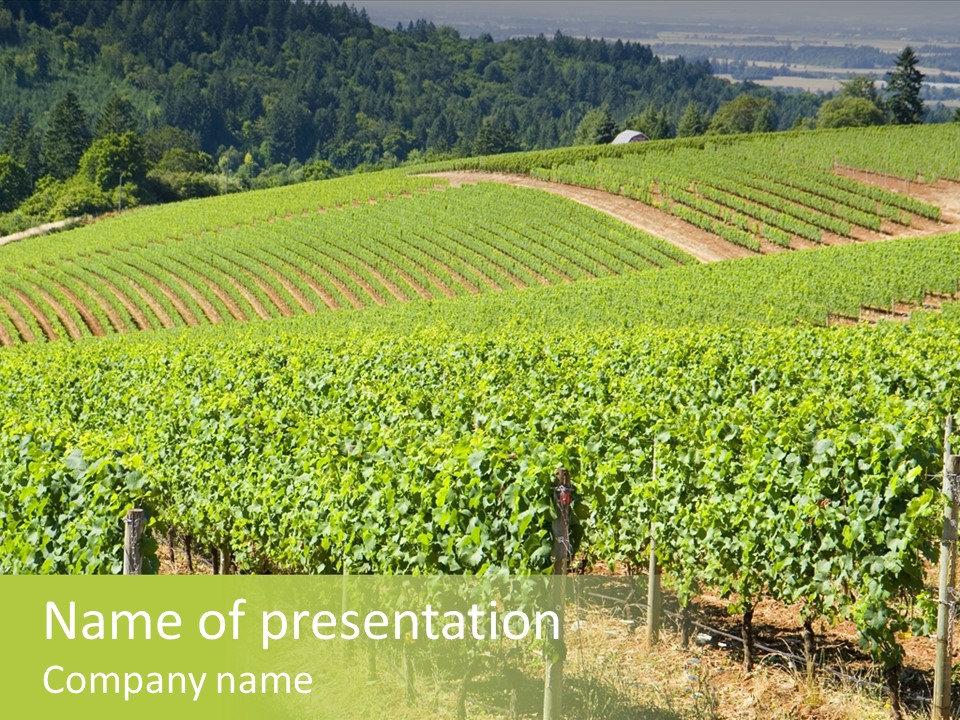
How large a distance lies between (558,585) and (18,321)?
142 ft

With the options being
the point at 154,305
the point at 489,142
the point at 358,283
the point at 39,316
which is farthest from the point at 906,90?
the point at 39,316

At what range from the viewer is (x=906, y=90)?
354 feet

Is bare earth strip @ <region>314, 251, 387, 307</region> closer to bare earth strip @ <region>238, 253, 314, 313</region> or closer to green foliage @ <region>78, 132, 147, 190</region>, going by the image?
bare earth strip @ <region>238, 253, 314, 313</region>

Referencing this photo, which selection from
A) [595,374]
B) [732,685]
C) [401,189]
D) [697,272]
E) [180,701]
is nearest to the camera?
[180,701]

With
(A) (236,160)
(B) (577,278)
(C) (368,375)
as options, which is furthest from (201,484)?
(A) (236,160)

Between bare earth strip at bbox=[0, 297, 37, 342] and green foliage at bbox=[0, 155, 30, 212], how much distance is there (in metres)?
65.7

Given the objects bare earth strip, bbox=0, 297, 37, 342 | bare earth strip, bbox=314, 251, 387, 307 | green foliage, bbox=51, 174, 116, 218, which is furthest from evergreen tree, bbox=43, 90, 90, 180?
bare earth strip, bbox=314, 251, 387, 307

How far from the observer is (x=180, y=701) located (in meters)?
7.25

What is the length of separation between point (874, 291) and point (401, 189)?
4047cm

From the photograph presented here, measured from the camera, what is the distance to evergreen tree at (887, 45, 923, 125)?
353ft

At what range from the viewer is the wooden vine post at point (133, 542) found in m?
7.66

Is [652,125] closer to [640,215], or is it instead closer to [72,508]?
[640,215]

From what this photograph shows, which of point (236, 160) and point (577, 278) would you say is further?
point (236, 160)

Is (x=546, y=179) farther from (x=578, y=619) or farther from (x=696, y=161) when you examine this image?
(x=578, y=619)
